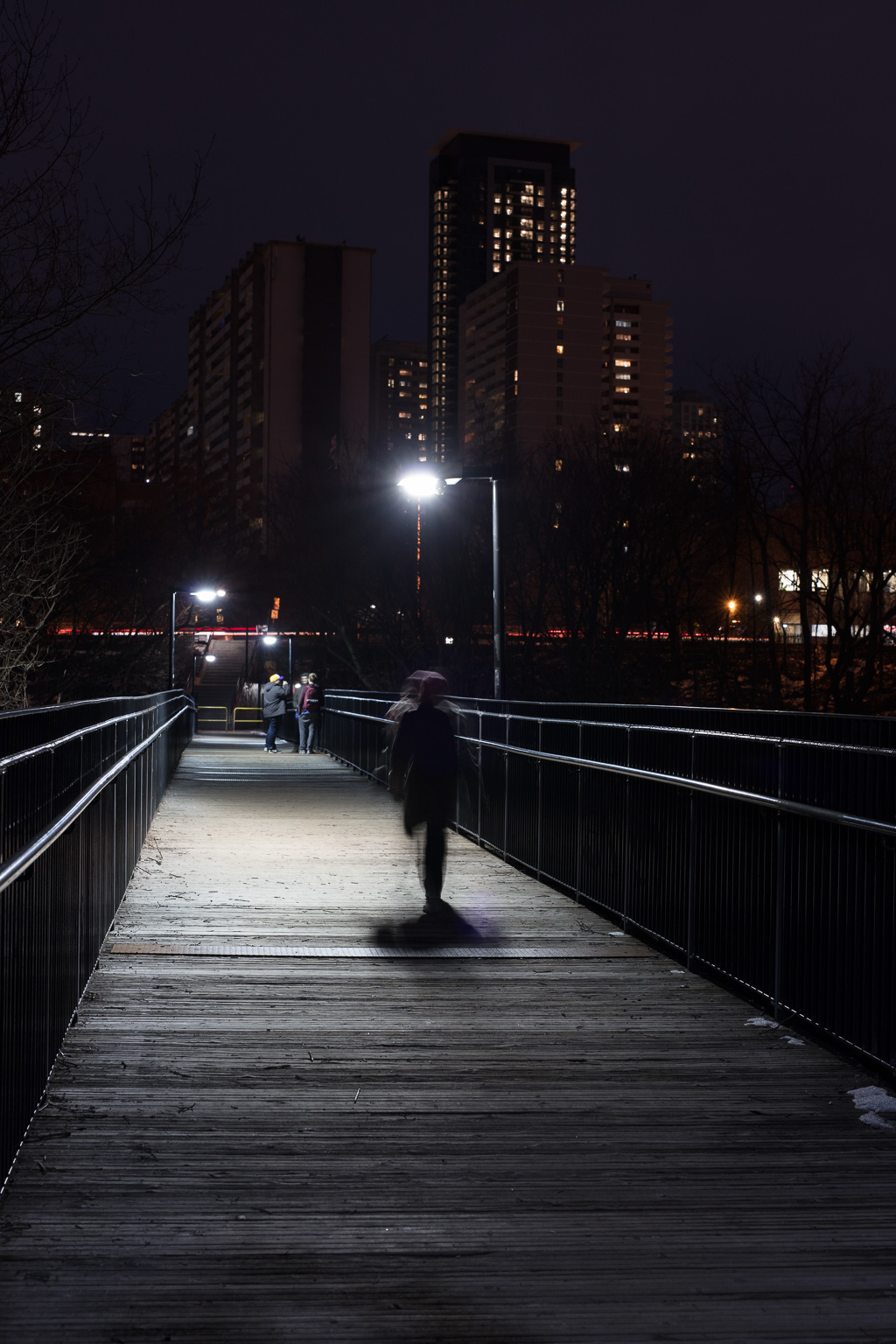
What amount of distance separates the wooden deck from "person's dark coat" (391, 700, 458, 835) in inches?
63.0

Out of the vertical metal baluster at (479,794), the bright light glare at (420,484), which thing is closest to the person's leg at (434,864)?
the vertical metal baluster at (479,794)

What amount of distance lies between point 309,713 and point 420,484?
48.3 feet

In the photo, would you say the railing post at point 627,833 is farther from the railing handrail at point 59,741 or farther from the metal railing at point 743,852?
the railing handrail at point 59,741

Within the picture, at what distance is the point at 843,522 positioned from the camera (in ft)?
117

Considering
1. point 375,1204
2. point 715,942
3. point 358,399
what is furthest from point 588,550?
point 358,399

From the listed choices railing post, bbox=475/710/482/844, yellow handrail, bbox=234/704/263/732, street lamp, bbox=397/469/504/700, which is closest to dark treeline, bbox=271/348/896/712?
yellow handrail, bbox=234/704/263/732

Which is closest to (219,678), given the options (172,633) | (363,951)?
(172,633)

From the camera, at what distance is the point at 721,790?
→ 7.23 meters

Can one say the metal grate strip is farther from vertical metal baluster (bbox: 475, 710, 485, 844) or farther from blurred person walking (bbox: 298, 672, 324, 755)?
blurred person walking (bbox: 298, 672, 324, 755)

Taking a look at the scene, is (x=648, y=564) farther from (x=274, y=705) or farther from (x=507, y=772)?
(x=507, y=772)

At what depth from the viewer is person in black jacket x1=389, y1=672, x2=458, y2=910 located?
952 centimetres

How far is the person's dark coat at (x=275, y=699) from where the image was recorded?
3522cm

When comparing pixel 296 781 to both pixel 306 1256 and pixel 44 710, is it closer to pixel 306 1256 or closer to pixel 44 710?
pixel 44 710

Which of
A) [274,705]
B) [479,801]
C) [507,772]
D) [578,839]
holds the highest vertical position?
[507,772]
